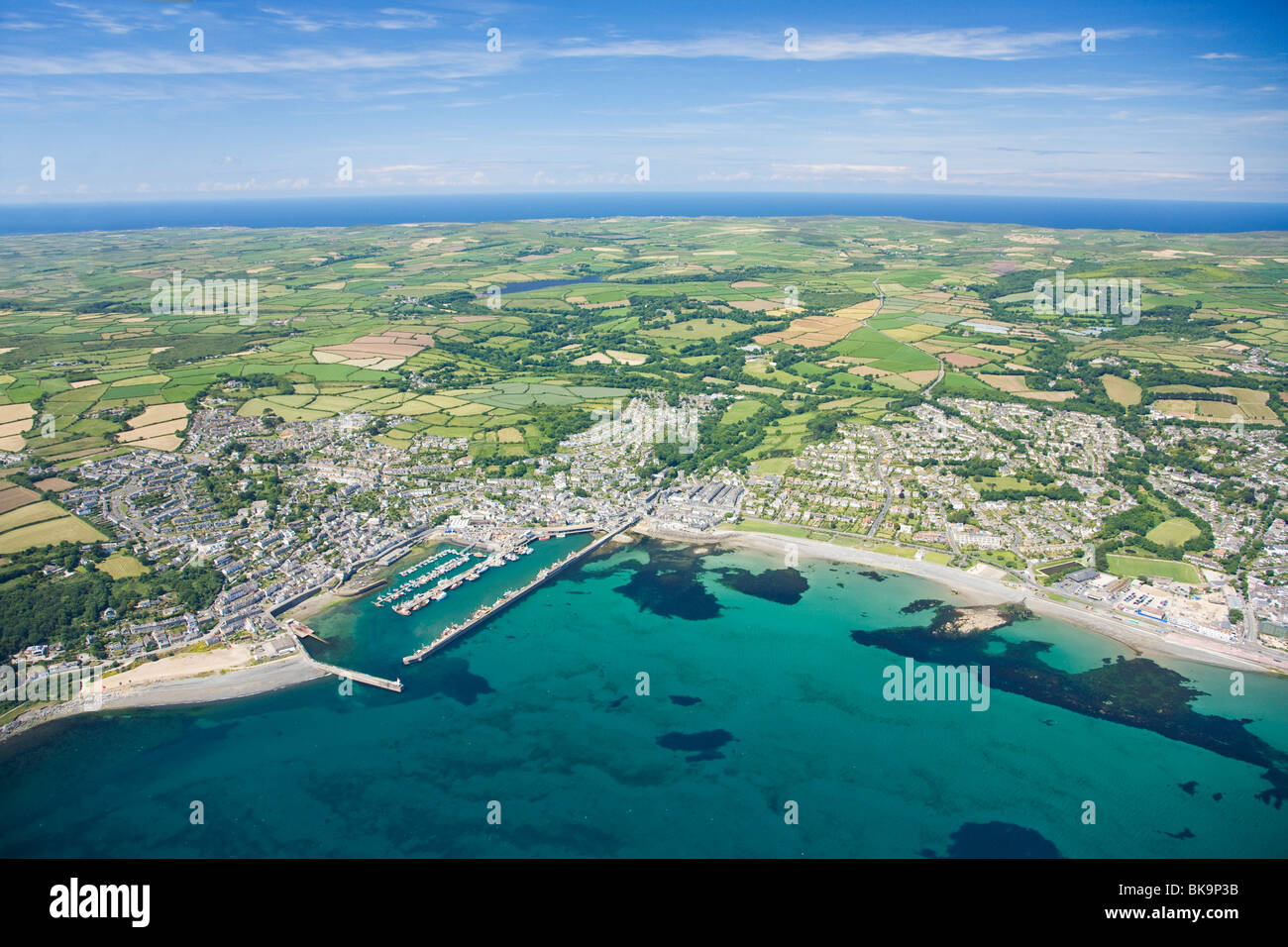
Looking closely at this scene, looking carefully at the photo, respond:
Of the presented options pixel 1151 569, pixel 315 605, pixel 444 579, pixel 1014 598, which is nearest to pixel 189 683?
pixel 315 605

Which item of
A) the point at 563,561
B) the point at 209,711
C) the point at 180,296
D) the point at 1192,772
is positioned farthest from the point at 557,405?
the point at 180,296

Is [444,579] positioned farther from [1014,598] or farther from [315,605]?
[1014,598]

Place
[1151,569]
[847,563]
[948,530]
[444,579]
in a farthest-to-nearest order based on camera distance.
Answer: [948,530] < [847,563] < [1151,569] < [444,579]

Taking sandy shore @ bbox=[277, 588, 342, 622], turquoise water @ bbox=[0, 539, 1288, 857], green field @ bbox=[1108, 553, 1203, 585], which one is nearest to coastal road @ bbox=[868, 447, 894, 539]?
turquoise water @ bbox=[0, 539, 1288, 857]

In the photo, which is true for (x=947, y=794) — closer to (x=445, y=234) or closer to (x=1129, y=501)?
(x=1129, y=501)

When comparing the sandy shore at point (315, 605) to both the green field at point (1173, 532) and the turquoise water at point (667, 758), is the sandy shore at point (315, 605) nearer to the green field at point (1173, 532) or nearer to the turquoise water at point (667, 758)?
the turquoise water at point (667, 758)

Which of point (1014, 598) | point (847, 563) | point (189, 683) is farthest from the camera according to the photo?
point (847, 563)

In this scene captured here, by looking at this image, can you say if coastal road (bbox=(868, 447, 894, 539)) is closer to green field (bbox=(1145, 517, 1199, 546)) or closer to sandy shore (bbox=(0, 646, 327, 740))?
green field (bbox=(1145, 517, 1199, 546))

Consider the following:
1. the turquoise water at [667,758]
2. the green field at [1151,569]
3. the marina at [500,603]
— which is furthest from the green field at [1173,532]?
the marina at [500,603]
